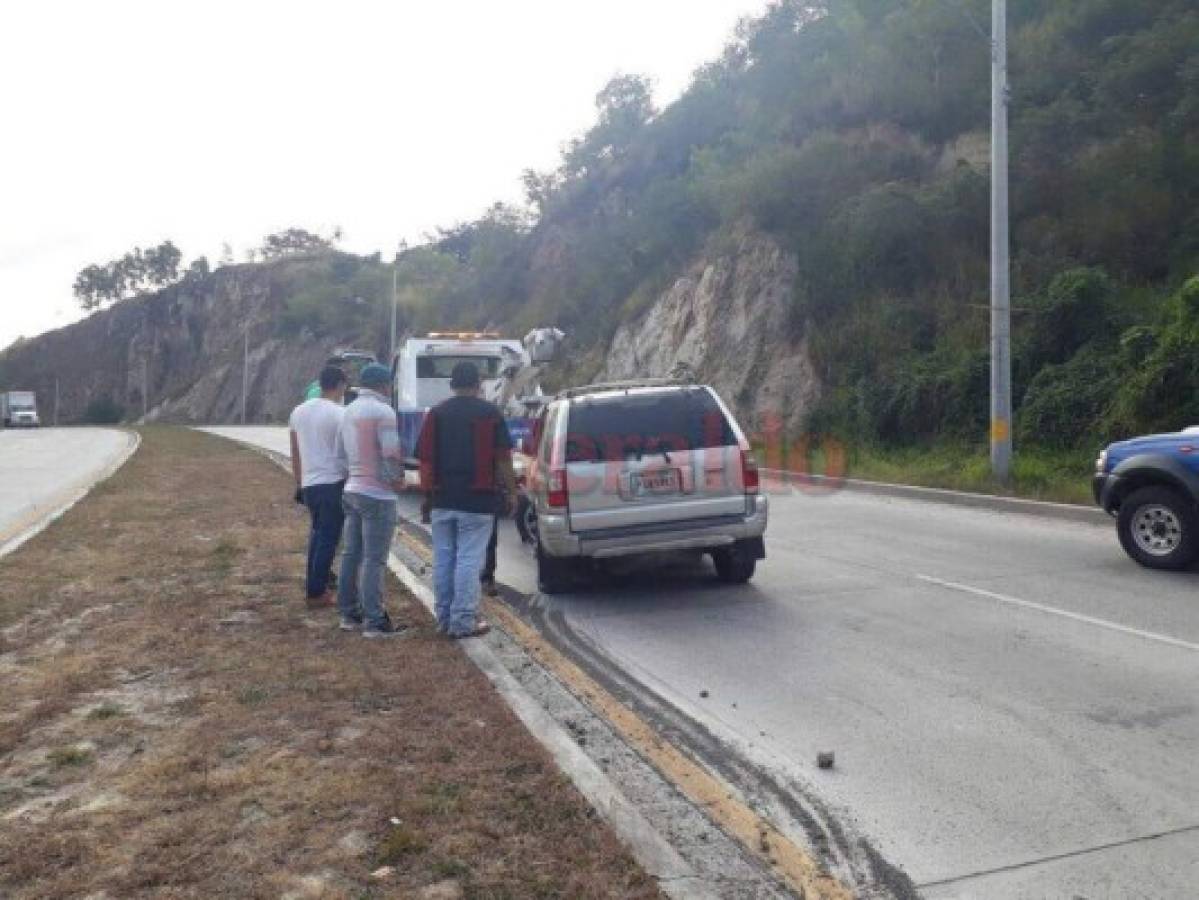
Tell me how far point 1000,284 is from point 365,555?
1146 cm

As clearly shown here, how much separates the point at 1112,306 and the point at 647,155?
27.5m

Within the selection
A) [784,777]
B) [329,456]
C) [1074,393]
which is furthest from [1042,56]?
[784,777]

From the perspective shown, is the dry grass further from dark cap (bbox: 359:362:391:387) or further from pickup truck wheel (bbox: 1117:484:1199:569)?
pickup truck wheel (bbox: 1117:484:1199:569)

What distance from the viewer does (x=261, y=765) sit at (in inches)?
180

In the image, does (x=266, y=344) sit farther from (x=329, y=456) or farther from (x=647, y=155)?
(x=329, y=456)

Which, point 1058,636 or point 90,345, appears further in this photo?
point 90,345

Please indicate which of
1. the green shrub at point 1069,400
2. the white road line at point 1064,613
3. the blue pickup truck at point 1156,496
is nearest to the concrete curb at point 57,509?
the white road line at point 1064,613

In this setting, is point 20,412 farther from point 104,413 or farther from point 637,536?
point 637,536

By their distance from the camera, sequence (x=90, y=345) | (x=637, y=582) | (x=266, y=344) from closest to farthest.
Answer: (x=637, y=582), (x=266, y=344), (x=90, y=345)

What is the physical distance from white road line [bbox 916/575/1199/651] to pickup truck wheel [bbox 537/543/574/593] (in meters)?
3.07

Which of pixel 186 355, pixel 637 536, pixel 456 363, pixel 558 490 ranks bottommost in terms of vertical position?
pixel 637 536

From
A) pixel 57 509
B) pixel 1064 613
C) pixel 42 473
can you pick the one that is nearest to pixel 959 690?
→ pixel 1064 613

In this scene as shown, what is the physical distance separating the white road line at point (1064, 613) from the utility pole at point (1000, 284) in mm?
6927

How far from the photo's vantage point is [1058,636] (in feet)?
23.1
